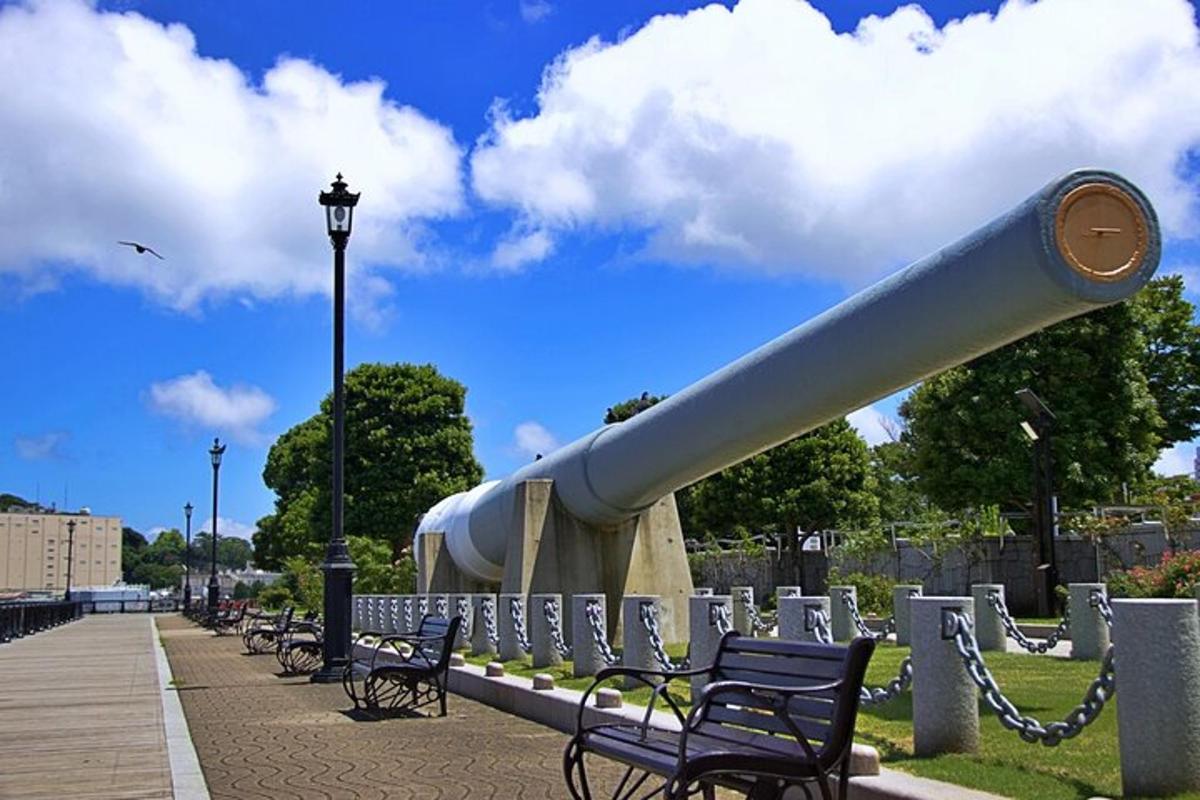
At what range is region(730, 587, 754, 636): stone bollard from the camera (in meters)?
12.2

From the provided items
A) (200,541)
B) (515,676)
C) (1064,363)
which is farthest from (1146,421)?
(200,541)

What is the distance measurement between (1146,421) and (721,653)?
1097 inches

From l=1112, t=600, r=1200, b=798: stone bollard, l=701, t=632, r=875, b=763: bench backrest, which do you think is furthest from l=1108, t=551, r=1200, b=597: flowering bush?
l=701, t=632, r=875, b=763: bench backrest

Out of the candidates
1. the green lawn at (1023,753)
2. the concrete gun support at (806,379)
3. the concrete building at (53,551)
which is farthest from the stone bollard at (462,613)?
the concrete building at (53,551)

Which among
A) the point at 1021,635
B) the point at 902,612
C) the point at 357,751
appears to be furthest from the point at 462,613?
the point at 357,751

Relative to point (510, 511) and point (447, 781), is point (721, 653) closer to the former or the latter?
point (447, 781)

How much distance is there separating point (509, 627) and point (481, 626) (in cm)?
175

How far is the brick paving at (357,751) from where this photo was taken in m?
7.15

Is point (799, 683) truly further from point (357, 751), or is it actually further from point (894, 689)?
point (357, 751)

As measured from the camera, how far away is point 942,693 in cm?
646

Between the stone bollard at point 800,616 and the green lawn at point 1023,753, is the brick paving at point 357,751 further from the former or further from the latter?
the stone bollard at point 800,616

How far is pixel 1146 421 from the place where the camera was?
3058cm

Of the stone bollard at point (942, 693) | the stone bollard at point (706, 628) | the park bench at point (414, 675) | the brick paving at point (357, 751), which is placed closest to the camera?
the stone bollard at point (942, 693)

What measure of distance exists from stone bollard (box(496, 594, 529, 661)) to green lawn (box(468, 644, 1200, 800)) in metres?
3.93
